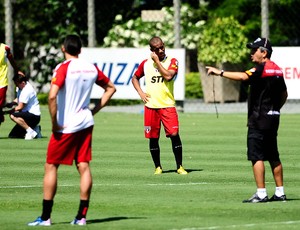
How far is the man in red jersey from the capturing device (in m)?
13.2

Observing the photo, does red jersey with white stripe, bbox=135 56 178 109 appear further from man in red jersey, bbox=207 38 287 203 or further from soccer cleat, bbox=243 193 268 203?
soccer cleat, bbox=243 193 268 203

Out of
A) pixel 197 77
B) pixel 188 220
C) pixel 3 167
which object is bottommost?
pixel 197 77

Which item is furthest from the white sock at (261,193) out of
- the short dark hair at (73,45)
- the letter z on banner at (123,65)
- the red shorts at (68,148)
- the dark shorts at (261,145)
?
the letter z on banner at (123,65)

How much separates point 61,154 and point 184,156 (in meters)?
8.53

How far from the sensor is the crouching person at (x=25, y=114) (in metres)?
23.8

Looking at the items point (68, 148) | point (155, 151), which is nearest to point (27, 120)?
point (155, 151)

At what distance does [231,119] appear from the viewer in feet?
97.5

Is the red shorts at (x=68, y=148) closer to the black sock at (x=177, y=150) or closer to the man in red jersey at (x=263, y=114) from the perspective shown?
the man in red jersey at (x=263, y=114)

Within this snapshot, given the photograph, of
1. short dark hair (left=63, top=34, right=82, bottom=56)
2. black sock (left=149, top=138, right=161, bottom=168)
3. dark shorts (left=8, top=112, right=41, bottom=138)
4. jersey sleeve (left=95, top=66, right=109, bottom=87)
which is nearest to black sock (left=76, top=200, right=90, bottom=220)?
jersey sleeve (left=95, top=66, right=109, bottom=87)

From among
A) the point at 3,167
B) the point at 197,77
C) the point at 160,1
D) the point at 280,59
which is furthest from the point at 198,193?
the point at 160,1

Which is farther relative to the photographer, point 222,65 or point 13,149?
point 222,65

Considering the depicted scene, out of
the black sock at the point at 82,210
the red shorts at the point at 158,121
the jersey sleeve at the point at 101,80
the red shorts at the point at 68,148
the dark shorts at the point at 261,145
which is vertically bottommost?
the red shorts at the point at 158,121

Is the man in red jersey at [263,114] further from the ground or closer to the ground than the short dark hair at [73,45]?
closer to the ground

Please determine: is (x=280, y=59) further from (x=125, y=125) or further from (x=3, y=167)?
(x=3, y=167)
